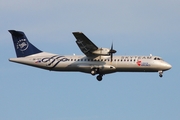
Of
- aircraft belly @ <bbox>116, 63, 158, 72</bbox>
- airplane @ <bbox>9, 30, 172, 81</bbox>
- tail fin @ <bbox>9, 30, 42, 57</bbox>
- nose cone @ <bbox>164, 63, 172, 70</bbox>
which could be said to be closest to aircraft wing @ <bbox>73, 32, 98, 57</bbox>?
airplane @ <bbox>9, 30, 172, 81</bbox>

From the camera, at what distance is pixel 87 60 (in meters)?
43.2

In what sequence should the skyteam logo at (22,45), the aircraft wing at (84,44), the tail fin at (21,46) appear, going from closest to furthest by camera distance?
the aircraft wing at (84,44) → the tail fin at (21,46) → the skyteam logo at (22,45)

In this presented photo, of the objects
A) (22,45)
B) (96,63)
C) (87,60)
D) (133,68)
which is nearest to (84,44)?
(87,60)

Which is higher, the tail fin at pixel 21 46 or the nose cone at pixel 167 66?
the tail fin at pixel 21 46

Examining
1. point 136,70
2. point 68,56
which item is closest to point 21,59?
point 68,56

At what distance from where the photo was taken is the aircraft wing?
1591 inches

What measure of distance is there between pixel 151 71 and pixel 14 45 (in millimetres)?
14884

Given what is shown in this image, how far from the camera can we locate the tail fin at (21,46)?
148ft

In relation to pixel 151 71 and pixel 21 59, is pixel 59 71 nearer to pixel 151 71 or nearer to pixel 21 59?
pixel 21 59

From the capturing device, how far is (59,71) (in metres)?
→ 44.2

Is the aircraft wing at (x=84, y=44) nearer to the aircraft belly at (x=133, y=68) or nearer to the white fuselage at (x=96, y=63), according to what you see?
the white fuselage at (x=96, y=63)

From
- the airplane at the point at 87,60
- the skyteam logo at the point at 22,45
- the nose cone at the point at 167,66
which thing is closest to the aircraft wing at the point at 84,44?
the airplane at the point at 87,60

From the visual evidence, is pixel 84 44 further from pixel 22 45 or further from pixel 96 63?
pixel 22 45

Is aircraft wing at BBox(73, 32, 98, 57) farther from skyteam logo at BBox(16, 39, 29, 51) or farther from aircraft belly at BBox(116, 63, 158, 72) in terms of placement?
skyteam logo at BBox(16, 39, 29, 51)
